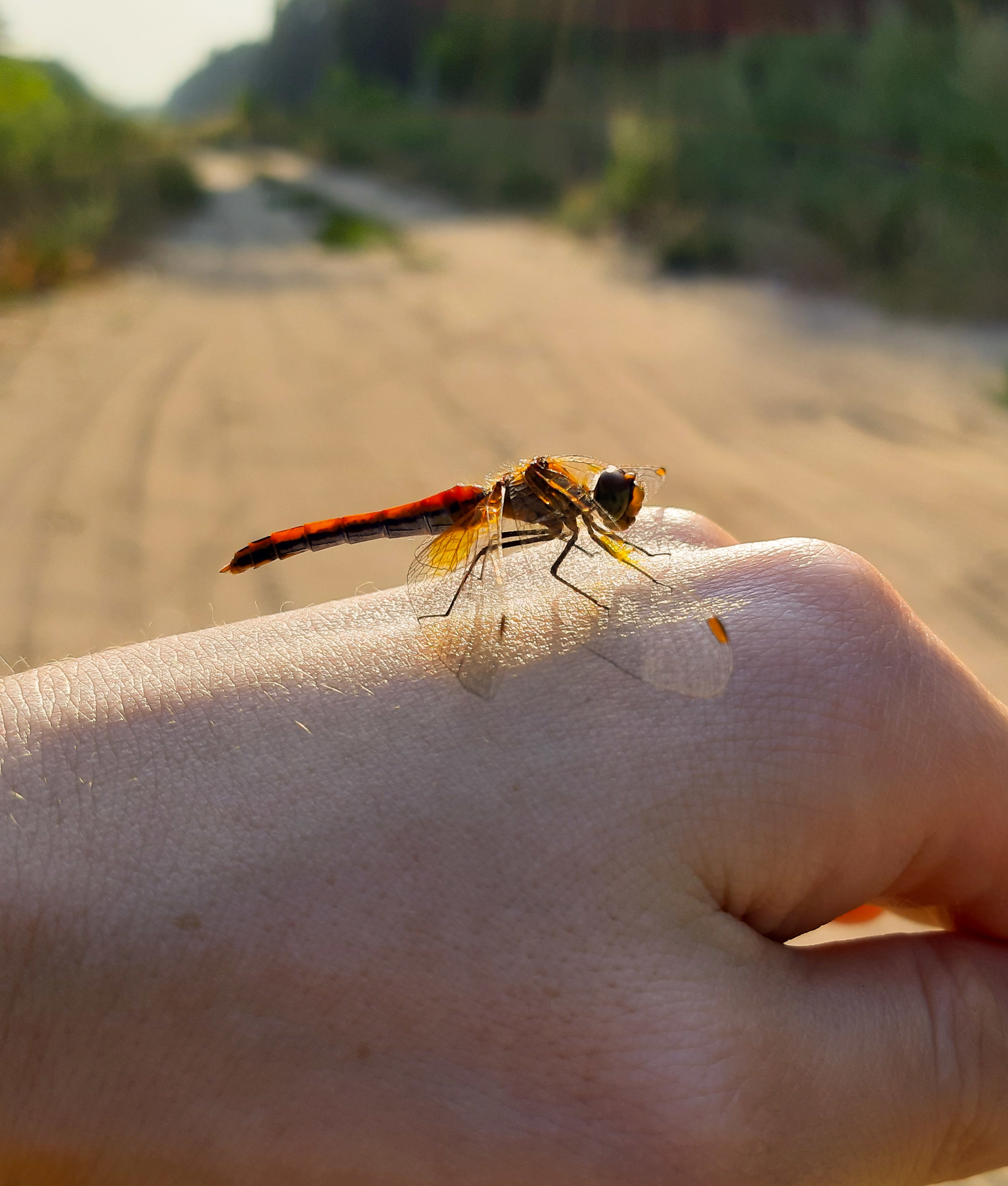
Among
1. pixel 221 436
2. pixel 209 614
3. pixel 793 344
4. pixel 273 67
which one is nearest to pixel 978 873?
pixel 209 614

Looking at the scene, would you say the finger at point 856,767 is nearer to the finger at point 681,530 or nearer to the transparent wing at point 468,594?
the transparent wing at point 468,594

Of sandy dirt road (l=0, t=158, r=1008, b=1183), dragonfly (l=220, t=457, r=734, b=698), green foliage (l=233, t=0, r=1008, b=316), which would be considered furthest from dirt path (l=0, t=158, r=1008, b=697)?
dragonfly (l=220, t=457, r=734, b=698)

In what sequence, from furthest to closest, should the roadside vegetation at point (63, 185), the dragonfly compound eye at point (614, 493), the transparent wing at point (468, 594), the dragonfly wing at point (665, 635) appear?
the roadside vegetation at point (63, 185) → the dragonfly compound eye at point (614, 493) → the transparent wing at point (468, 594) → the dragonfly wing at point (665, 635)

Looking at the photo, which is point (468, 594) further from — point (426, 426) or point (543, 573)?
point (426, 426)

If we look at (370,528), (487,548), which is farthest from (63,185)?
(487,548)

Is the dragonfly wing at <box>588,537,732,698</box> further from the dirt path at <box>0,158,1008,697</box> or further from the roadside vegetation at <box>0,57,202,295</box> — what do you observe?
the roadside vegetation at <box>0,57,202,295</box>

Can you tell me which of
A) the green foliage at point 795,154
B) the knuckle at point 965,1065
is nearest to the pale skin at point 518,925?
the knuckle at point 965,1065
